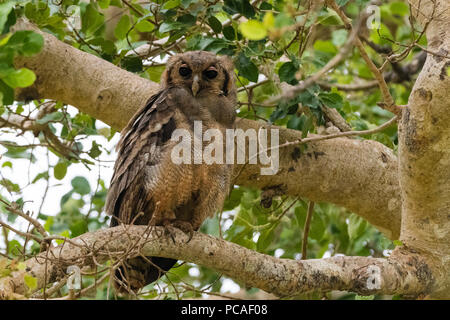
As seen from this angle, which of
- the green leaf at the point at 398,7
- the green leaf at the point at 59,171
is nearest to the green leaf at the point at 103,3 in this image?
the green leaf at the point at 59,171

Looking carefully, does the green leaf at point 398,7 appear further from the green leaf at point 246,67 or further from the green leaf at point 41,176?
the green leaf at point 41,176

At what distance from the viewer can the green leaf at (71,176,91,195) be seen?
5.27m

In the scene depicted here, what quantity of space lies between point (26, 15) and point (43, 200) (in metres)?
1.25

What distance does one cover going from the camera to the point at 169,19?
4.23 meters

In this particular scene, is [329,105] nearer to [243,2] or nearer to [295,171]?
[295,171]

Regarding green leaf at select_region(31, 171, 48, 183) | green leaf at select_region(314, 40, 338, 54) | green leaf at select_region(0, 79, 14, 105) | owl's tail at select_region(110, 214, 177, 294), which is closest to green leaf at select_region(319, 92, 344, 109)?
owl's tail at select_region(110, 214, 177, 294)

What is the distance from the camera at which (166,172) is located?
3.99 metres

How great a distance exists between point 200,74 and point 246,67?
52 centimetres

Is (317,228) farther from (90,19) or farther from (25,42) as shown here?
(25,42)

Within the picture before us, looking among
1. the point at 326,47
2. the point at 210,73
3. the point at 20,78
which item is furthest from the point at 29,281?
the point at 326,47

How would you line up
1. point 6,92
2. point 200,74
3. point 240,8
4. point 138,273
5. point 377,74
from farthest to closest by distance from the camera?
point 200,74 < point 138,273 < point 240,8 < point 377,74 < point 6,92

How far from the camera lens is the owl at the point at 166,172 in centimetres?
402

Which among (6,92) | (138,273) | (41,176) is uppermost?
(41,176)

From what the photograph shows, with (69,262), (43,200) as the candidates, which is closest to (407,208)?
(69,262)
